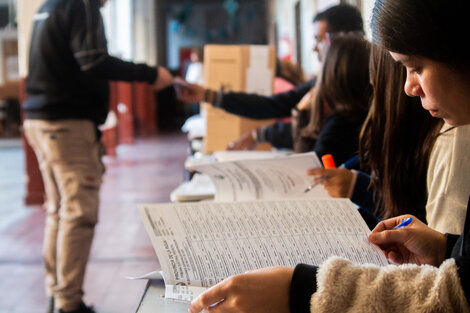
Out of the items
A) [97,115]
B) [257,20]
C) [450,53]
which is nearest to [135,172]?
[97,115]

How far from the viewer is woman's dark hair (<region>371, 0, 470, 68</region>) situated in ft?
1.82

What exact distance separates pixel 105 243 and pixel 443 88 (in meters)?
3.13

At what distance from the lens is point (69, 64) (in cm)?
236

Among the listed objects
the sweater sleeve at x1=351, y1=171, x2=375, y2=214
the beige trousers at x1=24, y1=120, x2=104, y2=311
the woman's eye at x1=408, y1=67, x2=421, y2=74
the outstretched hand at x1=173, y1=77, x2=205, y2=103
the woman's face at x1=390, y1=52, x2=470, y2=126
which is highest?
the woman's eye at x1=408, y1=67, x2=421, y2=74

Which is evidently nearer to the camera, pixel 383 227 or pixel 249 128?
pixel 383 227

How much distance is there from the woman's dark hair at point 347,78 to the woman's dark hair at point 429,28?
1.01 meters

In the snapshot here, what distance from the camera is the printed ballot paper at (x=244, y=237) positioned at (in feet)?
2.49

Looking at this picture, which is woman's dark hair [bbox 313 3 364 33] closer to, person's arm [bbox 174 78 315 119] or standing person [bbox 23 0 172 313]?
person's arm [bbox 174 78 315 119]

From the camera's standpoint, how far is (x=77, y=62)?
2.36 m

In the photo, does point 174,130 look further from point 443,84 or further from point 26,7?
point 443,84

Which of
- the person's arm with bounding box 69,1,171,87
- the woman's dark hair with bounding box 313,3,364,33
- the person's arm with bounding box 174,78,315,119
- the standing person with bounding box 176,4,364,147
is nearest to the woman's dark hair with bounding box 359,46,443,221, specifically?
the standing person with bounding box 176,4,364,147

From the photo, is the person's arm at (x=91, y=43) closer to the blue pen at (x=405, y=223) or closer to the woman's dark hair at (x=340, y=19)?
the woman's dark hair at (x=340, y=19)

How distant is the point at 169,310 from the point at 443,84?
18.0 inches

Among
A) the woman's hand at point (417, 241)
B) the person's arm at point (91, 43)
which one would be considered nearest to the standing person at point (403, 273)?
the woman's hand at point (417, 241)
